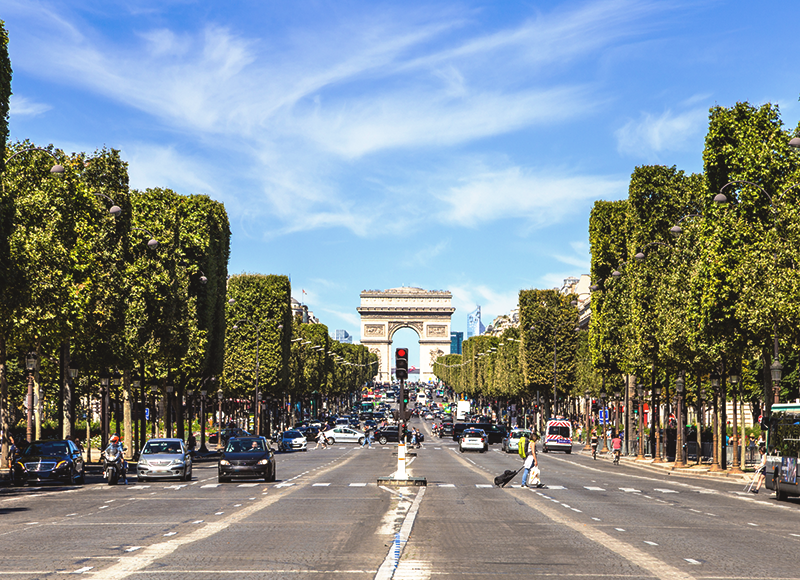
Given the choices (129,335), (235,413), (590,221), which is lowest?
(235,413)

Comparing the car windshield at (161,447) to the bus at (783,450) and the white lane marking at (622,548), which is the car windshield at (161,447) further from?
the bus at (783,450)

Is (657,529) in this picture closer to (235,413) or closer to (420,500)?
(420,500)

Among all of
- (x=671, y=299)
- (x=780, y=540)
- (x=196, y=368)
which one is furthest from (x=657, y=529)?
(x=196, y=368)

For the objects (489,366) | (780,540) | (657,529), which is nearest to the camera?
(780,540)

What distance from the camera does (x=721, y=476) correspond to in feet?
155

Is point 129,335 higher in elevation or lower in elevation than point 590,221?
lower

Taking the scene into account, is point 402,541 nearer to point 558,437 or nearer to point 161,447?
point 161,447

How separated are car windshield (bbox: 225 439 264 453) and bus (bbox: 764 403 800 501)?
17807mm

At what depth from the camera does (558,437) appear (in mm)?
79938

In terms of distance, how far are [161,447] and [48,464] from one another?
16.4 feet

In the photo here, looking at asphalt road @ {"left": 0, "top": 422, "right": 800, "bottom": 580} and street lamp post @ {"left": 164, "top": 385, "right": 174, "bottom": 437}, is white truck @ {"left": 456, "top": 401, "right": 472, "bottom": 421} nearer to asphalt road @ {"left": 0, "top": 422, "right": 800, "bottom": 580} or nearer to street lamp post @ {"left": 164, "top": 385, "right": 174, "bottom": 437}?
street lamp post @ {"left": 164, "top": 385, "right": 174, "bottom": 437}

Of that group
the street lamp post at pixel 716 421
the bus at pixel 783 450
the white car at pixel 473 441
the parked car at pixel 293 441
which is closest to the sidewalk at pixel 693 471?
the street lamp post at pixel 716 421

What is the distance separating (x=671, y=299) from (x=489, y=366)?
107596 millimetres

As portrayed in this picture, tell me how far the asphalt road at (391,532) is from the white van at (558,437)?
43730 millimetres
